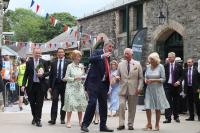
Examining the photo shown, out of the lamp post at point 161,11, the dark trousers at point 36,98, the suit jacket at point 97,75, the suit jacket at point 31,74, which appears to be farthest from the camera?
the lamp post at point 161,11

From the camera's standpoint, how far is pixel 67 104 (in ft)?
37.9

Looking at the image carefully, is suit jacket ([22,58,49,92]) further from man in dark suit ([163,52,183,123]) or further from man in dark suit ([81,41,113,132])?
man in dark suit ([163,52,183,123])

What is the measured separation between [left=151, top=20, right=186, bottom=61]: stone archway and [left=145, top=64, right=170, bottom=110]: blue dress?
31.2ft

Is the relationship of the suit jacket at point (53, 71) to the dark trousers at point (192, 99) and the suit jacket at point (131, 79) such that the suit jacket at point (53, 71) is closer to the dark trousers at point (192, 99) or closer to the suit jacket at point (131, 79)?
the suit jacket at point (131, 79)

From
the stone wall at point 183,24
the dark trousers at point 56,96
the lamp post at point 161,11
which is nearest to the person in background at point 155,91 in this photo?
the dark trousers at point 56,96

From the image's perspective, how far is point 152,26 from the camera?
22875 mm

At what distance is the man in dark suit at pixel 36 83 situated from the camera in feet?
38.5

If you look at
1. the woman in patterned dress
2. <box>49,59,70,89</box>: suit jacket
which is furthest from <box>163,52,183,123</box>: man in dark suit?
<box>49,59,70,89</box>: suit jacket

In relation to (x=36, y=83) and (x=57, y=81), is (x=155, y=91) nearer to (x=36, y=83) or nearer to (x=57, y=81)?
(x=57, y=81)

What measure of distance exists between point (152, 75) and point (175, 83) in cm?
199

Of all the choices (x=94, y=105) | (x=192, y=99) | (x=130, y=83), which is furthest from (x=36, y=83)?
(x=192, y=99)

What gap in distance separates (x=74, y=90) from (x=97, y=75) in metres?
1.20

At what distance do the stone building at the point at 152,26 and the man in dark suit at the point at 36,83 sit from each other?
9193 millimetres

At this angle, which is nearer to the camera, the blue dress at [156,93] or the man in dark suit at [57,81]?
the blue dress at [156,93]
